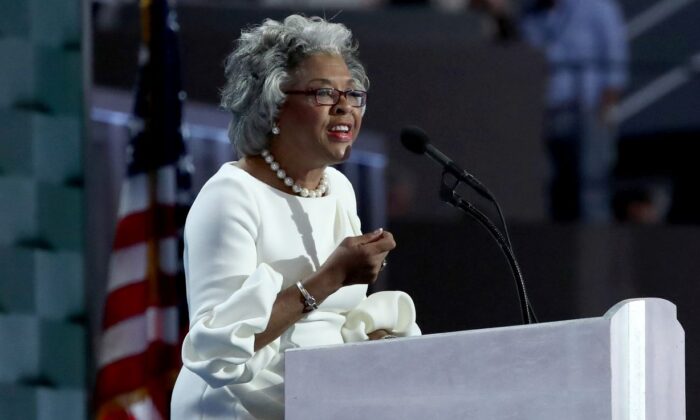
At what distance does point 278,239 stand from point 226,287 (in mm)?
136

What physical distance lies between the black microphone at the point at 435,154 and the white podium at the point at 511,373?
0.39 meters

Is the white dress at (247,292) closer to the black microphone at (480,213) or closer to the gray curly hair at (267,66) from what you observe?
the gray curly hair at (267,66)

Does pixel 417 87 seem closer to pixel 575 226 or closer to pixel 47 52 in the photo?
pixel 575 226

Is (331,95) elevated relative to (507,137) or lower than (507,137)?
elevated

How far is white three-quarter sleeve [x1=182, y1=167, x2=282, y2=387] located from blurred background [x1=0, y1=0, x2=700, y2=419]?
2.85 metres

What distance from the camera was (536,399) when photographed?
2176 mm

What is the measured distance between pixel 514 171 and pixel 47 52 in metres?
3.02

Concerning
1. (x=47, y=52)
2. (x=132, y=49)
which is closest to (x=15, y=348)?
(x=47, y=52)

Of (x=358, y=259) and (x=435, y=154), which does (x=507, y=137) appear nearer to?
(x=435, y=154)

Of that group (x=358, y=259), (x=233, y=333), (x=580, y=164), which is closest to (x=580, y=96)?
(x=580, y=164)

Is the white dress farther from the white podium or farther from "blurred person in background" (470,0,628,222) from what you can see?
"blurred person in background" (470,0,628,222)

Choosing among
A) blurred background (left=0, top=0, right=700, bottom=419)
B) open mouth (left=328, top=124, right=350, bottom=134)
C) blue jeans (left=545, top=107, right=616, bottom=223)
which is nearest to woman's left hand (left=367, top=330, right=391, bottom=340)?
open mouth (left=328, top=124, right=350, bottom=134)

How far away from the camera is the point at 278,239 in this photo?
250cm

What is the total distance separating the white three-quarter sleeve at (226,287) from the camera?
233 cm
